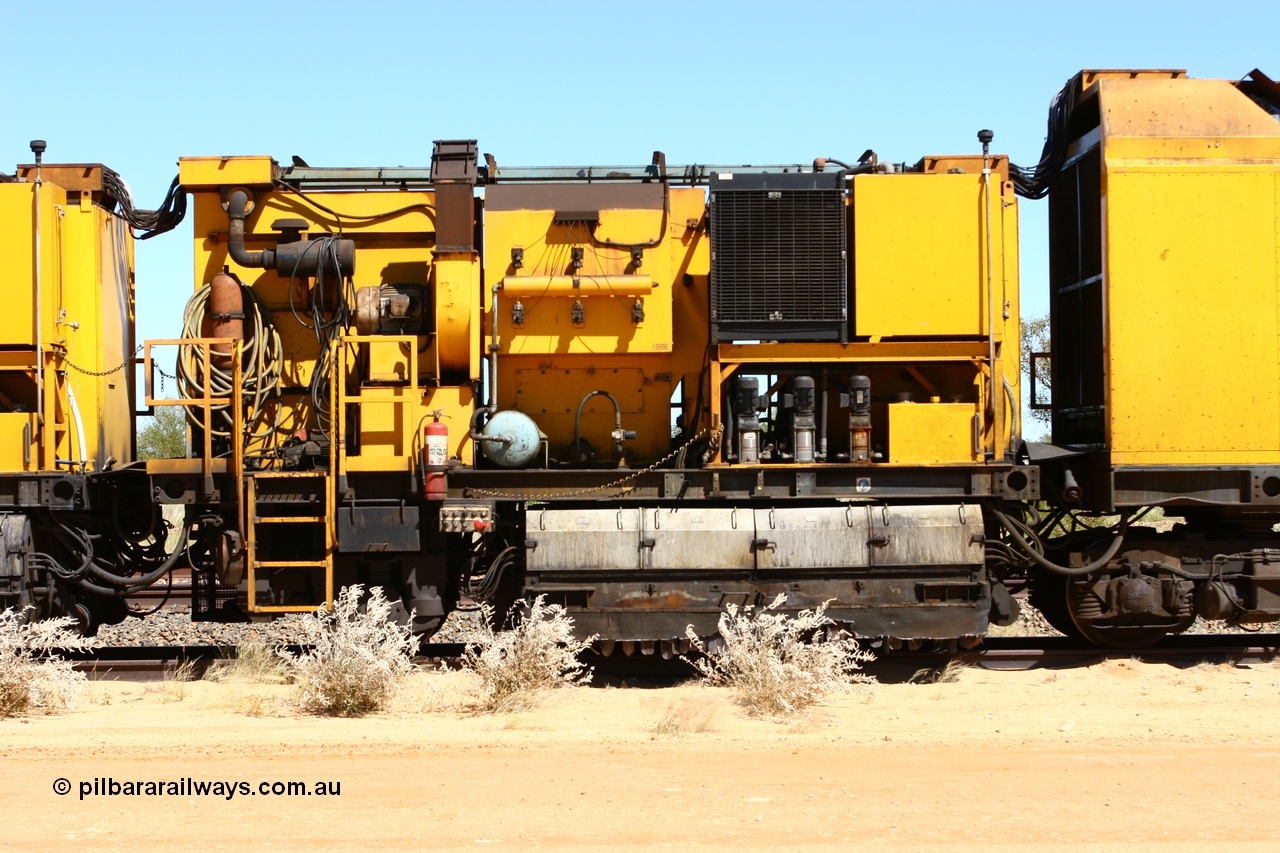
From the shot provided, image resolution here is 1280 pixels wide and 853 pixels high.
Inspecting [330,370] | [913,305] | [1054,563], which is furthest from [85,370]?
[1054,563]

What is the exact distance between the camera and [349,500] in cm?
1037

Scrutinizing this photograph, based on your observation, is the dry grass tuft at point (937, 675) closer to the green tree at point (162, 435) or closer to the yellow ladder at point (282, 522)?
the yellow ladder at point (282, 522)

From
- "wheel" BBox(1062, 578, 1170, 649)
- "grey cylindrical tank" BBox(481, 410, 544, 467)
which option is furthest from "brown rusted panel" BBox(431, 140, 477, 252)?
"wheel" BBox(1062, 578, 1170, 649)

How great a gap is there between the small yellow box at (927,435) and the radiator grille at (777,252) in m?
0.92

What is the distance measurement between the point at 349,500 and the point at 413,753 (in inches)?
132

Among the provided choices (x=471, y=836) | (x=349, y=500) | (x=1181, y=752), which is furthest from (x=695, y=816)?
(x=349, y=500)

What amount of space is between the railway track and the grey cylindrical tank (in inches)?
76.2

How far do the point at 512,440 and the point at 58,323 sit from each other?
4154 millimetres

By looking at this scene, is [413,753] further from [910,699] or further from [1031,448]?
[1031,448]

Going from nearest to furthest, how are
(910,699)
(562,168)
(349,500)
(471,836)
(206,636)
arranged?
(471,836)
(910,699)
(349,500)
(562,168)
(206,636)

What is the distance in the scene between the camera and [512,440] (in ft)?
33.7

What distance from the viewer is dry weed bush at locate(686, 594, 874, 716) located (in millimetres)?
9023

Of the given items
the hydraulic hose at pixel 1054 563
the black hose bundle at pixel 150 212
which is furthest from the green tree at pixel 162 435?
the hydraulic hose at pixel 1054 563

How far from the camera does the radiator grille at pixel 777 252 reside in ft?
33.9
